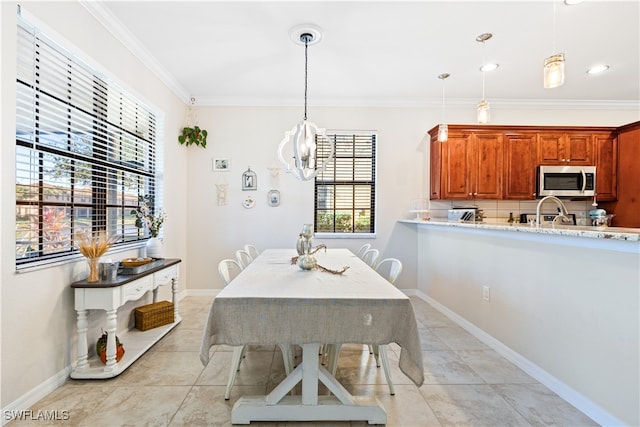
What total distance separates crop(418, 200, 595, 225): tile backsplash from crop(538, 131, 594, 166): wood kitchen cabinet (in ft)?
1.98

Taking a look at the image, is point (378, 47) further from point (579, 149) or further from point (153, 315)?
point (153, 315)

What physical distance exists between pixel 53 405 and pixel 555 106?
6240 mm

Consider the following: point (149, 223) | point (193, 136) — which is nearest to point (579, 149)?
point (193, 136)

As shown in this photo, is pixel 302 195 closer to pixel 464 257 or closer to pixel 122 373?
pixel 464 257

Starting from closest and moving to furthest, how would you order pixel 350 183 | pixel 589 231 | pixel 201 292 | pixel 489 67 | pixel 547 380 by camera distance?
1. pixel 589 231
2. pixel 547 380
3. pixel 489 67
4. pixel 201 292
5. pixel 350 183

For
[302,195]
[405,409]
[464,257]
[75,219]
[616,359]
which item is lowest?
[405,409]

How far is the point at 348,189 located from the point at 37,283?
349 cm

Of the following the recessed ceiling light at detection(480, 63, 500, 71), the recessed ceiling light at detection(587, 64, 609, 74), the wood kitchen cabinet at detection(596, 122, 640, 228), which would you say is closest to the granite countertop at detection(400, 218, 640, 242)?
the recessed ceiling light at detection(480, 63, 500, 71)

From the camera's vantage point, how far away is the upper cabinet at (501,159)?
4.11 metres

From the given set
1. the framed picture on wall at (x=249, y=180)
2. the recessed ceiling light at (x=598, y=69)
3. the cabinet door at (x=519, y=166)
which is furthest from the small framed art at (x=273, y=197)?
the recessed ceiling light at (x=598, y=69)

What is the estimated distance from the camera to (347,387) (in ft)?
6.81

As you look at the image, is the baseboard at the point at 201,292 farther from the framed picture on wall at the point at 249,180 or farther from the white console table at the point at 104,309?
the white console table at the point at 104,309

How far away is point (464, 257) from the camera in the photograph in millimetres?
Answer: 3189

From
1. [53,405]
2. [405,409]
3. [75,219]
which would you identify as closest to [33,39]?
[75,219]
